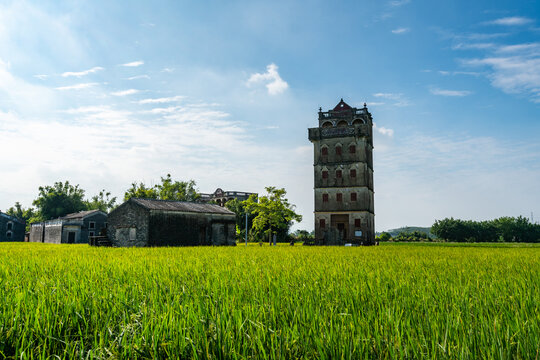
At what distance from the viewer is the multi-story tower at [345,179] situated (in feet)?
137

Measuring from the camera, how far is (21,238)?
62781mm

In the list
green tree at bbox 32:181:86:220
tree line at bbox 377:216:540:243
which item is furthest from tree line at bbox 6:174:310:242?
tree line at bbox 377:216:540:243

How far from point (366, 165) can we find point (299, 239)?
1973 centimetres

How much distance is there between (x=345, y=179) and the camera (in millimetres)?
42938

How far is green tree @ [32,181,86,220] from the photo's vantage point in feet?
240

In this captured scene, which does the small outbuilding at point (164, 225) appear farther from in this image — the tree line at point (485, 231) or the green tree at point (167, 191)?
the tree line at point (485, 231)

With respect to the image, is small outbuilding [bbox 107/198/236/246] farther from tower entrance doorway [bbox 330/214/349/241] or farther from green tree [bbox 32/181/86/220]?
green tree [bbox 32/181/86/220]

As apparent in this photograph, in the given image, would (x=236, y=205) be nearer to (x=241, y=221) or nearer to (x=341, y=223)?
(x=241, y=221)

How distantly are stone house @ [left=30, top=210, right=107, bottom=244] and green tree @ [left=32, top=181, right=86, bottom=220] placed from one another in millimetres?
17822

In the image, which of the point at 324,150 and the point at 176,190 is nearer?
the point at 324,150

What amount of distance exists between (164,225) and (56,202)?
5364 cm

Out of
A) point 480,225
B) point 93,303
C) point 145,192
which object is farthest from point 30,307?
point 480,225

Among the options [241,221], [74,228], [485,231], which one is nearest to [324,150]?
[241,221]

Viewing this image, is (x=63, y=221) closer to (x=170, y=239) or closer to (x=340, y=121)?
(x=170, y=239)
